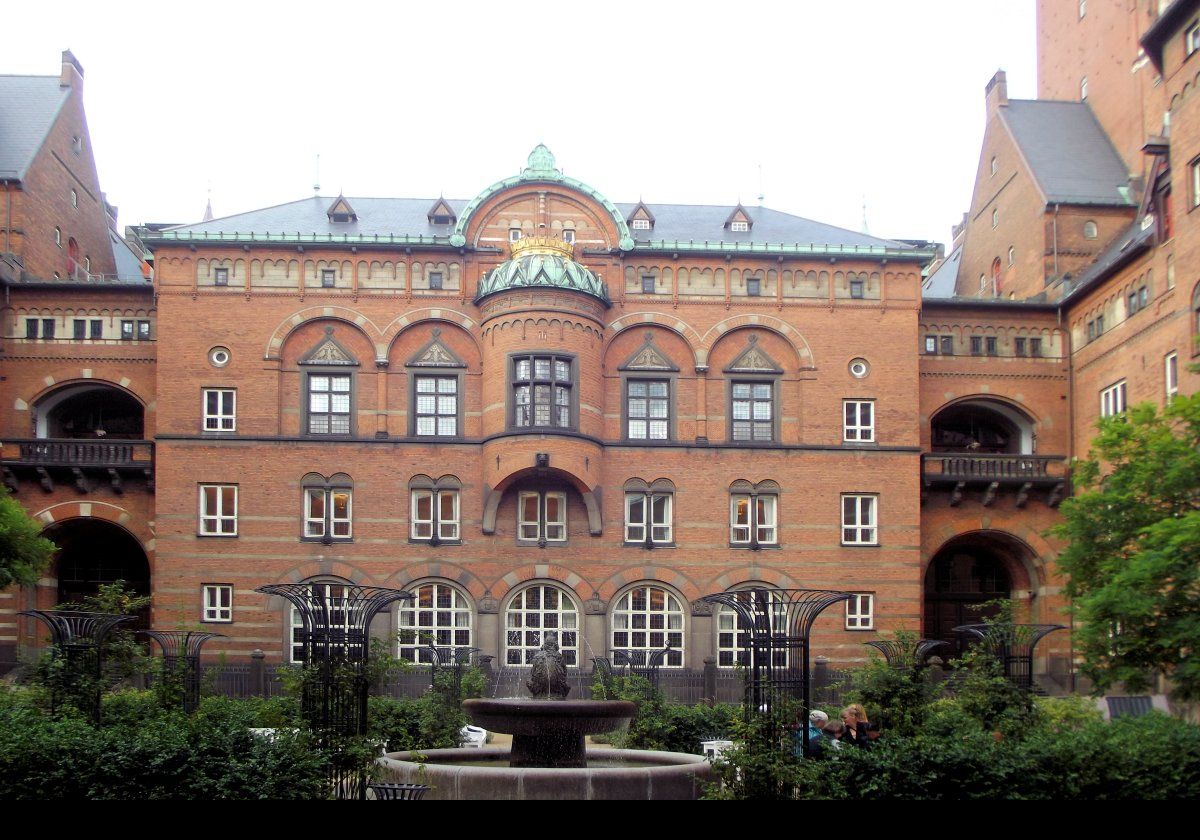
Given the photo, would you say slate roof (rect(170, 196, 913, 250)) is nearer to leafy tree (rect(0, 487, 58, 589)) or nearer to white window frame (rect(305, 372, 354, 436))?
white window frame (rect(305, 372, 354, 436))

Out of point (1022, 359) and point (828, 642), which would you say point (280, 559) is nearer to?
point (828, 642)

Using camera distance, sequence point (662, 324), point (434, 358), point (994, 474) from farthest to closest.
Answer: point (994, 474)
point (662, 324)
point (434, 358)

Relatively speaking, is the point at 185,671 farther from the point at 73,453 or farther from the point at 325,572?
the point at 73,453

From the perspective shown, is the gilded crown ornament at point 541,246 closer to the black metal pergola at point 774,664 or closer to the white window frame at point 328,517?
the white window frame at point 328,517

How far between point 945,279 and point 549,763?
154ft

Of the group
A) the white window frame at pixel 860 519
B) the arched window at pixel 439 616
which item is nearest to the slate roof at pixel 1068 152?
the white window frame at pixel 860 519

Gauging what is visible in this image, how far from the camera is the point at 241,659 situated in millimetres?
41719

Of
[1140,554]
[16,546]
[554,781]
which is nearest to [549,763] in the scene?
[554,781]

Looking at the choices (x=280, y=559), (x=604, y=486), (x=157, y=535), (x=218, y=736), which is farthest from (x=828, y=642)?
(x=218, y=736)

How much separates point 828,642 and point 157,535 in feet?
66.8

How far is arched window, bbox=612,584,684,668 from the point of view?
141 ft

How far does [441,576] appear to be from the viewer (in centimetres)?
4281

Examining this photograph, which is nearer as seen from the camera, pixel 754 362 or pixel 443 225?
pixel 754 362

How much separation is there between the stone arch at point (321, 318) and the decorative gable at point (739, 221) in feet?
39.6
